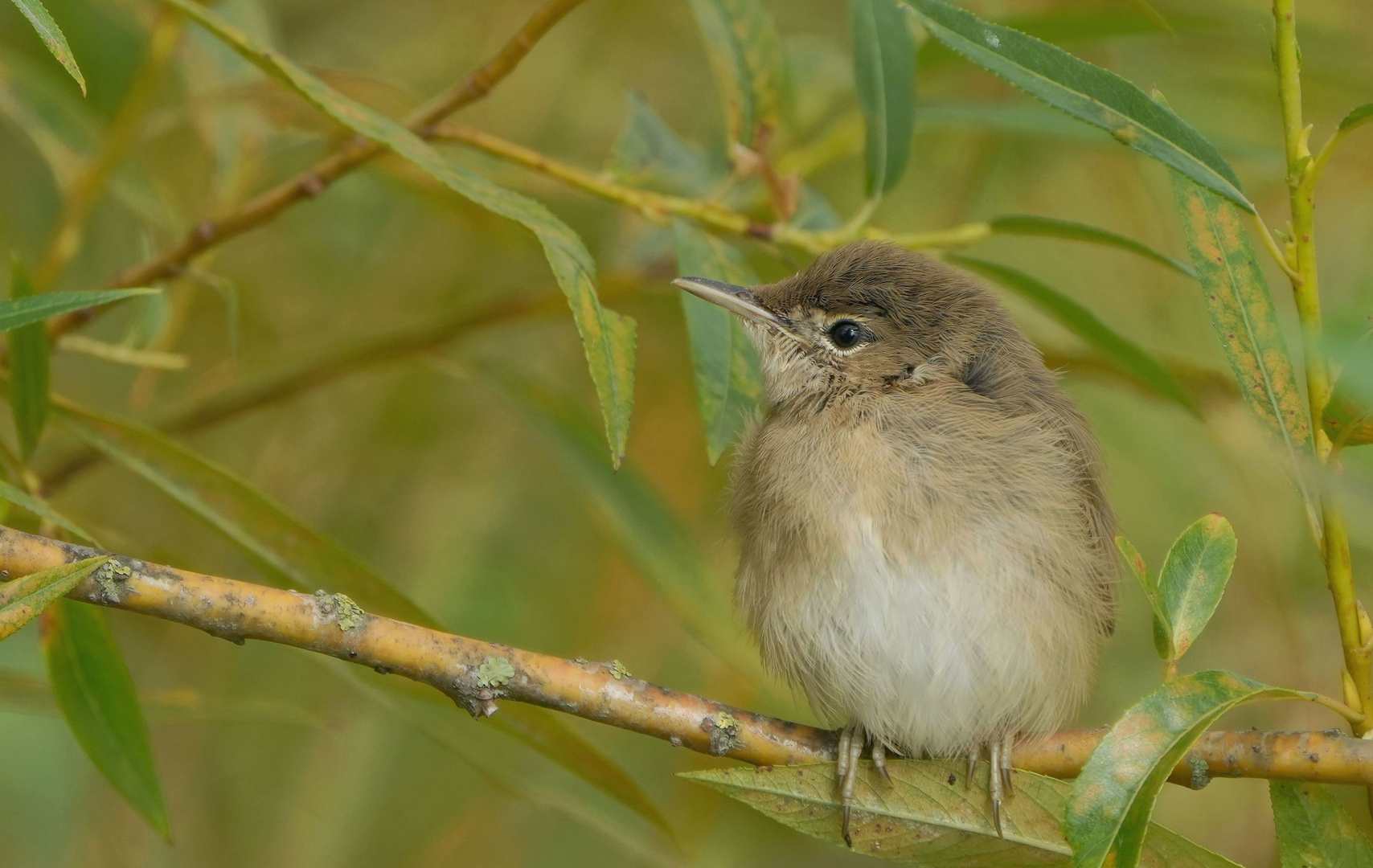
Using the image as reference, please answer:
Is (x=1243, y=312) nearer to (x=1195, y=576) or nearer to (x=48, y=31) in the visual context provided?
(x=1195, y=576)

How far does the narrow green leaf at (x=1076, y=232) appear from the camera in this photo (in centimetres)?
276

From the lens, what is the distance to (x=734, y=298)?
3.26m

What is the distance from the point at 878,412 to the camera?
125 inches

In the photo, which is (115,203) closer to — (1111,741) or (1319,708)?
(1111,741)

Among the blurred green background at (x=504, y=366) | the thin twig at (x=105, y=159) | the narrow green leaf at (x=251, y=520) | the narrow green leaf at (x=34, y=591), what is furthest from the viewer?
the blurred green background at (x=504, y=366)

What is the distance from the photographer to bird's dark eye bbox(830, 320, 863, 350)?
3.43 m

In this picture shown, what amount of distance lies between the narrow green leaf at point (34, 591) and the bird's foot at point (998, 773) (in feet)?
5.33

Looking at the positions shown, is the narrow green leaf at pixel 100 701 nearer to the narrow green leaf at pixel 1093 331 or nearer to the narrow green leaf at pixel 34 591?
the narrow green leaf at pixel 34 591

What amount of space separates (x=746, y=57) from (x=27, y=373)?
1.86 m

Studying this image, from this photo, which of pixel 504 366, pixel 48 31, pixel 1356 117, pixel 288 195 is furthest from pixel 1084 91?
pixel 504 366

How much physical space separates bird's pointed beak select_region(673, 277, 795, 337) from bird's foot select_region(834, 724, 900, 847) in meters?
1.05

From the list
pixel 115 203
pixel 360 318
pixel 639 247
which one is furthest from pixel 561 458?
pixel 115 203

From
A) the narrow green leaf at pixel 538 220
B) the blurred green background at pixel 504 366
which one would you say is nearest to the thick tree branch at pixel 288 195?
the narrow green leaf at pixel 538 220

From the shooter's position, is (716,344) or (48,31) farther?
(716,344)
